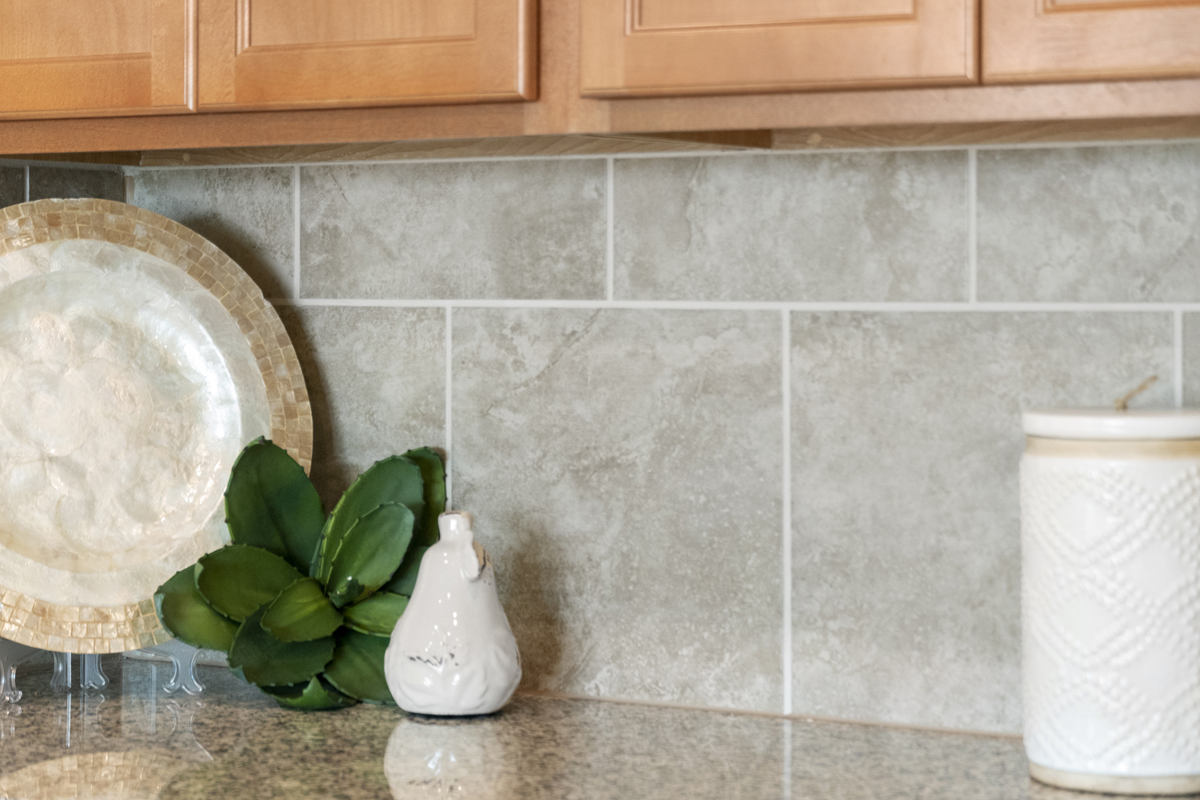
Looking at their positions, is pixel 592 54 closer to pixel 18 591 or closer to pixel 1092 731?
pixel 1092 731

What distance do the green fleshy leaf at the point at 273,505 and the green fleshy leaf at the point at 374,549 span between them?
67 millimetres

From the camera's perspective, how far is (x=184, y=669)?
4.77ft

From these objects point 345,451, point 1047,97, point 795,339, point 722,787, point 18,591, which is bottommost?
point 722,787

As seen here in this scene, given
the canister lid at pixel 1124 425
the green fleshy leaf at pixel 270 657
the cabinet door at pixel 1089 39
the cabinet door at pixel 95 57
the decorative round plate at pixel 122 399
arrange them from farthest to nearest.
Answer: the decorative round plate at pixel 122 399 → the green fleshy leaf at pixel 270 657 → the cabinet door at pixel 95 57 → the canister lid at pixel 1124 425 → the cabinet door at pixel 1089 39

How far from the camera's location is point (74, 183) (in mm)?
1554

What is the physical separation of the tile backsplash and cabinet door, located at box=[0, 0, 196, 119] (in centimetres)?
30

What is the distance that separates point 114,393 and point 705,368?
0.66 meters

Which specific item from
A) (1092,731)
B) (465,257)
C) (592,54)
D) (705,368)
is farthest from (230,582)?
(1092,731)

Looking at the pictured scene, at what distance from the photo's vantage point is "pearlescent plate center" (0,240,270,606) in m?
1.41

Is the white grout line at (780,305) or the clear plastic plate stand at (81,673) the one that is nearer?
the white grout line at (780,305)

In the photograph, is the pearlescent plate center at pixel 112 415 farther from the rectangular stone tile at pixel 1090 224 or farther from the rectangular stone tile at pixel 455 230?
the rectangular stone tile at pixel 1090 224

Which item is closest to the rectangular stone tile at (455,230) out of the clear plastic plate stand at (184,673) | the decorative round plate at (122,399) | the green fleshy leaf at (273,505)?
the decorative round plate at (122,399)

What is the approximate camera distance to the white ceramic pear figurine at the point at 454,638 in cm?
127

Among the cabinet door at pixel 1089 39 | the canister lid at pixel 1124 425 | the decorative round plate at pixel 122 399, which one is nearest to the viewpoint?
the cabinet door at pixel 1089 39
